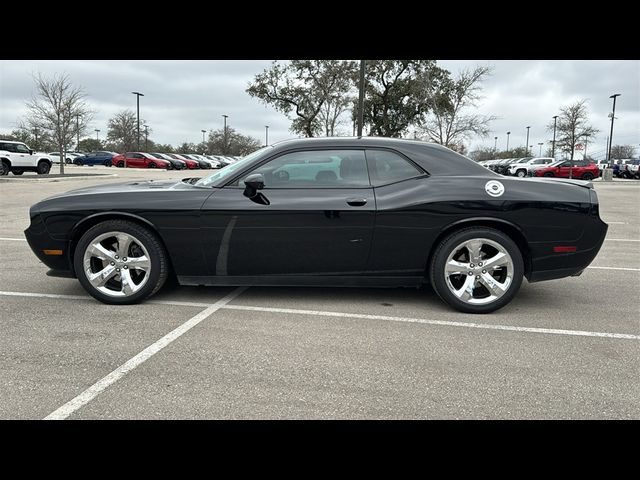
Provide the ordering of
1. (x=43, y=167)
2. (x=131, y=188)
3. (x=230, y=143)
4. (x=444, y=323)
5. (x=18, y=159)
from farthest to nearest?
Answer: (x=230, y=143), (x=43, y=167), (x=18, y=159), (x=131, y=188), (x=444, y=323)

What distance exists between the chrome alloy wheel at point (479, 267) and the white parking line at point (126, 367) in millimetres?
2083

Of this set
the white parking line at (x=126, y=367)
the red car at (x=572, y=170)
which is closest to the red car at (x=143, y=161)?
the red car at (x=572, y=170)

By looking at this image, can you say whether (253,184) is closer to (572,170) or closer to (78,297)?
(78,297)

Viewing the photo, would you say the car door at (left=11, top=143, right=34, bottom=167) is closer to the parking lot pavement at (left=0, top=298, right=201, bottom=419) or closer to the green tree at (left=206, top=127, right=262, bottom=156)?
the parking lot pavement at (left=0, top=298, right=201, bottom=419)

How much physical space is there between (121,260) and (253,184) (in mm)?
1362

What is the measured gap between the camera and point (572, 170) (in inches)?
1411

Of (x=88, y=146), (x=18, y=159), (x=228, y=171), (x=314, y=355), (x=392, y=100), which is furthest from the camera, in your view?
(x=88, y=146)

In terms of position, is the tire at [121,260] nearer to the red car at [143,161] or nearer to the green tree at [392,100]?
the green tree at [392,100]

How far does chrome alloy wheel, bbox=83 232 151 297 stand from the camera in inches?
167

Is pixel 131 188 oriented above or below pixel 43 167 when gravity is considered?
below

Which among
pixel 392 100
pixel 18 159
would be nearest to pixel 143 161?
pixel 18 159

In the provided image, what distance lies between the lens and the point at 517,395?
279 centimetres

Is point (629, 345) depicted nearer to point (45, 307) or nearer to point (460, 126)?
point (45, 307)
